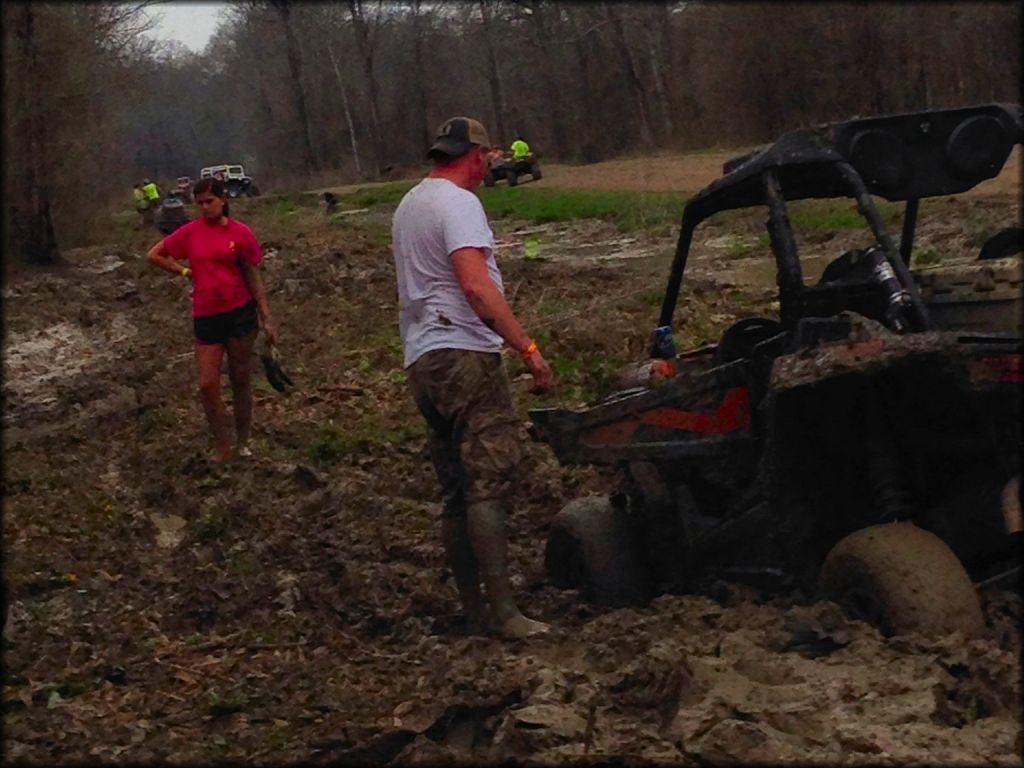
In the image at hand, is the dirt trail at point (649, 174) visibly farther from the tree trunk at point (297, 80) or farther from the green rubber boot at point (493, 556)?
the tree trunk at point (297, 80)

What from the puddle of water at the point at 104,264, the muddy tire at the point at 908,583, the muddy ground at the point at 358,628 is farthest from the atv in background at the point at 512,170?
the muddy tire at the point at 908,583

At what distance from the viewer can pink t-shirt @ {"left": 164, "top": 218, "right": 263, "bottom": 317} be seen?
916 centimetres

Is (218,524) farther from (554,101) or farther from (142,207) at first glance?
(554,101)

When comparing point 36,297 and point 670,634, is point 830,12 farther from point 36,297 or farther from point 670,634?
point 670,634

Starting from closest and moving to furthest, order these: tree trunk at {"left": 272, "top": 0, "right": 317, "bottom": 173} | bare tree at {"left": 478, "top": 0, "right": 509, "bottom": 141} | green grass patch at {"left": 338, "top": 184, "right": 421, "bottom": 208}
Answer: green grass patch at {"left": 338, "top": 184, "right": 421, "bottom": 208}
bare tree at {"left": 478, "top": 0, "right": 509, "bottom": 141}
tree trunk at {"left": 272, "top": 0, "right": 317, "bottom": 173}

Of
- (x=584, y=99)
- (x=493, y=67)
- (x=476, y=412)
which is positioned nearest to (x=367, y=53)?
(x=493, y=67)

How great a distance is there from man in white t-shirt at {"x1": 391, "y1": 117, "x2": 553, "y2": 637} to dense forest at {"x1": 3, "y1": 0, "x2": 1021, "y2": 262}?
1481mm

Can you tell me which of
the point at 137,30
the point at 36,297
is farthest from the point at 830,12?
the point at 36,297

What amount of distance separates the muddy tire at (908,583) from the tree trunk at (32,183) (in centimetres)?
2085

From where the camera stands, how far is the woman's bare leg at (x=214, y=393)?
30.0 feet

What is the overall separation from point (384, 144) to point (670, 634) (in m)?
63.0

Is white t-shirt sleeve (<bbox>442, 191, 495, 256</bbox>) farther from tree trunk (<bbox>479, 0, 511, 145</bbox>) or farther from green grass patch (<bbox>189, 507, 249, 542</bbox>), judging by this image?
tree trunk (<bbox>479, 0, 511, 145</bbox>)

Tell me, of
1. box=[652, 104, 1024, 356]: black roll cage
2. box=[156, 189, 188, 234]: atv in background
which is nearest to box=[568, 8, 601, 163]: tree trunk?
box=[156, 189, 188, 234]: atv in background

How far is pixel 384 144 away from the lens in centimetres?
6694
